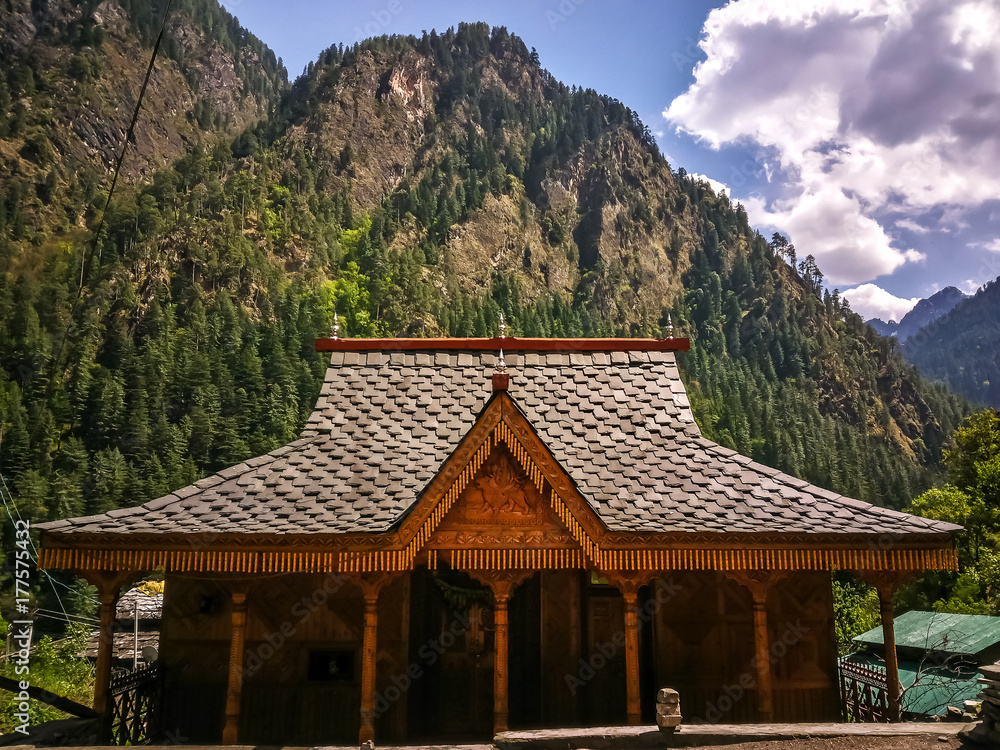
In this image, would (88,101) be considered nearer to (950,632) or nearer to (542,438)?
(542,438)

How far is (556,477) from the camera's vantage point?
9.14 metres

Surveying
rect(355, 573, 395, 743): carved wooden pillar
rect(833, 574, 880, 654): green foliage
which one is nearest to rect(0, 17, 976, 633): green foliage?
rect(833, 574, 880, 654): green foliage

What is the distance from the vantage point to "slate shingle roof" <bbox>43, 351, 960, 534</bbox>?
941cm

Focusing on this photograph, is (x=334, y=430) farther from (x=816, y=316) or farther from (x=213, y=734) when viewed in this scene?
(x=816, y=316)

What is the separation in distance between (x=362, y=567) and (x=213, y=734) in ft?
13.7

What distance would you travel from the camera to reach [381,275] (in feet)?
430

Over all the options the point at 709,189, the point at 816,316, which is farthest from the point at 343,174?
the point at 816,316

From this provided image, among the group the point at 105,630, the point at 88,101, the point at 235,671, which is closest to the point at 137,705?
the point at 105,630

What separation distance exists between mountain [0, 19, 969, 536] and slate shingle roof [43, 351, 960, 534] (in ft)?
236

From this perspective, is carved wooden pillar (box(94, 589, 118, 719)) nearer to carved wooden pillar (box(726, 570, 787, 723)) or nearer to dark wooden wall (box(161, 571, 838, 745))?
dark wooden wall (box(161, 571, 838, 745))

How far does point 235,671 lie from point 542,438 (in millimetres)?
5379

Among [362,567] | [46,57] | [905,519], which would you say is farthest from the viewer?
[46,57]

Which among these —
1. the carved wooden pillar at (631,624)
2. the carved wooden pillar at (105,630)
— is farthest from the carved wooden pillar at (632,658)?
the carved wooden pillar at (105,630)

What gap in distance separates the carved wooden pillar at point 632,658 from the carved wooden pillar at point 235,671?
5190 millimetres
